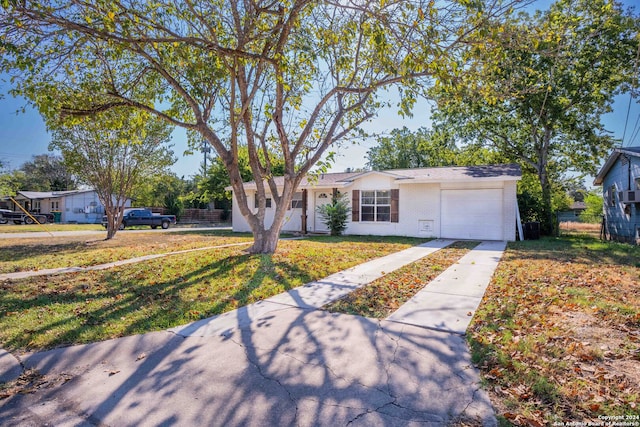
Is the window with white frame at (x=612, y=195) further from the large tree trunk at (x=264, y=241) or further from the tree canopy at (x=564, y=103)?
the large tree trunk at (x=264, y=241)

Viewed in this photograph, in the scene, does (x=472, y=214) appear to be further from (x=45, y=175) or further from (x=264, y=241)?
(x=45, y=175)

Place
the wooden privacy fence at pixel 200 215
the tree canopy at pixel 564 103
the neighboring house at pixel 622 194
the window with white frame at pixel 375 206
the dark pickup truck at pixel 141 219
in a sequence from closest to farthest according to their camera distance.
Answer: the neighboring house at pixel 622 194, the tree canopy at pixel 564 103, the window with white frame at pixel 375 206, the dark pickup truck at pixel 141 219, the wooden privacy fence at pixel 200 215

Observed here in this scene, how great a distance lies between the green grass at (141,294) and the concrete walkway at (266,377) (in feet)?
1.59

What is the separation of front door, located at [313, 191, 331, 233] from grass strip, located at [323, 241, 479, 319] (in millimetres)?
9460

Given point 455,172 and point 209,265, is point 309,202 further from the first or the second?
point 209,265

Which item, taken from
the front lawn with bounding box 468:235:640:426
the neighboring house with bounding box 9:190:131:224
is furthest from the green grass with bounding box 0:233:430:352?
the neighboring house with bounding box 9:190:131:224

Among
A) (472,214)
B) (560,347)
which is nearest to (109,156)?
(472,214)

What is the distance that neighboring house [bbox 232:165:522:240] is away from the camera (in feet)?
46.3

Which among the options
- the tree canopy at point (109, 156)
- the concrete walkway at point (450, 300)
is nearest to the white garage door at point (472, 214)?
the concrete walkway at point (450, 300)

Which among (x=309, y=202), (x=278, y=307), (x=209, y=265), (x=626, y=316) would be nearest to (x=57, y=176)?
(x=309, y=202)

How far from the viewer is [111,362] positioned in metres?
3.42

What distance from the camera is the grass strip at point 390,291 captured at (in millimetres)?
4762

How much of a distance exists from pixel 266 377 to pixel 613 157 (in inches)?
701

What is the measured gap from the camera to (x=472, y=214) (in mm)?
14617
